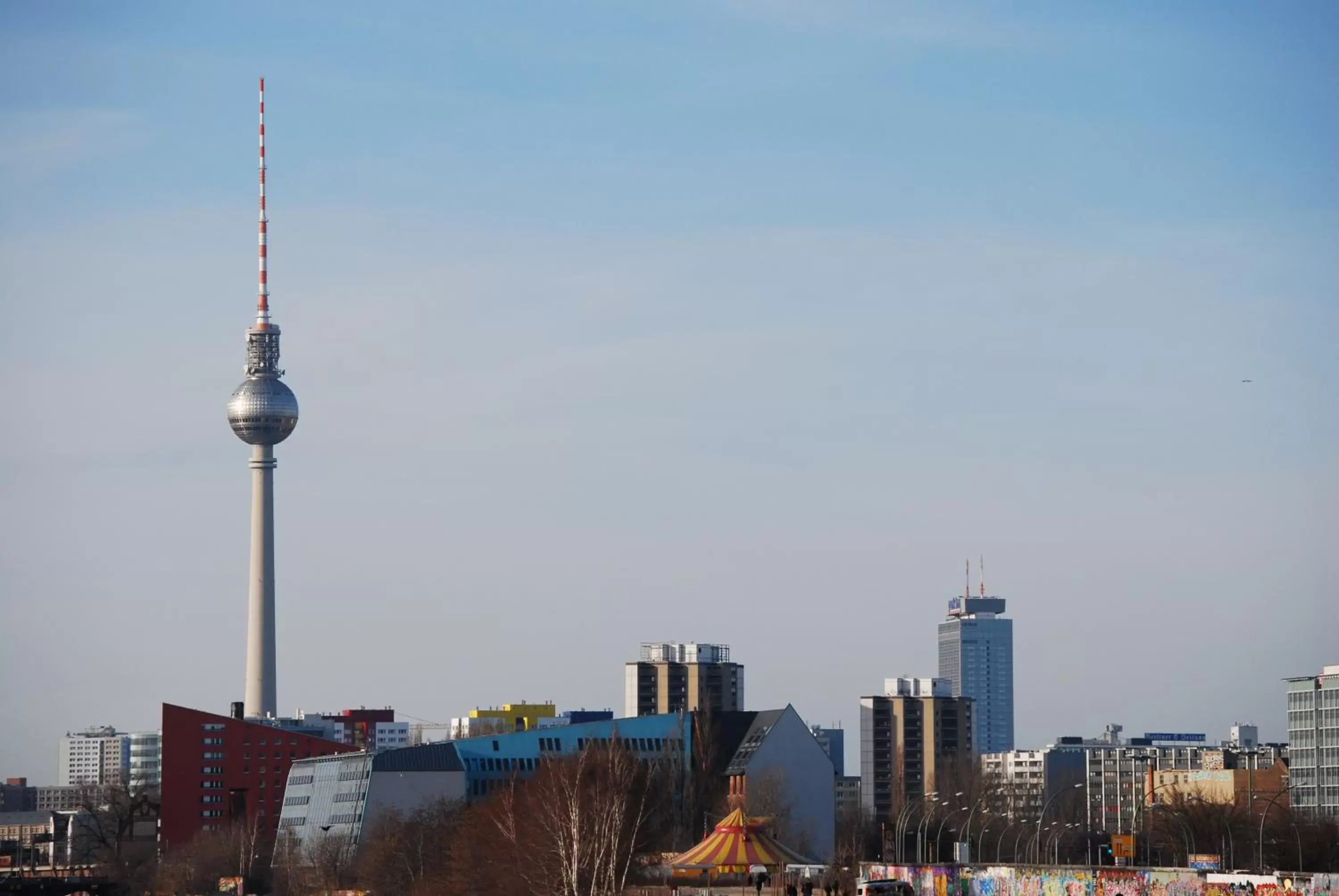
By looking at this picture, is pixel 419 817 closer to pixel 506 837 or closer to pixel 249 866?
pixel 249 866

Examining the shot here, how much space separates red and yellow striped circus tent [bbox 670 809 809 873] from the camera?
90.2 m

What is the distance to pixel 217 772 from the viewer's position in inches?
6531

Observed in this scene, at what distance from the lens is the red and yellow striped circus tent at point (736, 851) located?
296ft

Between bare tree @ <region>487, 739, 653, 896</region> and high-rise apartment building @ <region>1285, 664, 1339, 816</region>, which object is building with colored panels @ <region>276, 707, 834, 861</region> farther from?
high-rise apartment building @ <region>1285, 664, 1339, 816</region>

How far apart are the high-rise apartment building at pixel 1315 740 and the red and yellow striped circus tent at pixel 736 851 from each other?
78.9 meters

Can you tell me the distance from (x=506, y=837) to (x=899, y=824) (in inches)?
877

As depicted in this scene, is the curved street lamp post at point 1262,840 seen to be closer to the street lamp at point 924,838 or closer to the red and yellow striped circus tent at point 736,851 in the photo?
the street lamp at point 924,838

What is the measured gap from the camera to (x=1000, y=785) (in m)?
196

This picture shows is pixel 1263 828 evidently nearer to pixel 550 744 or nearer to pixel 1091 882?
pixel 1091 882

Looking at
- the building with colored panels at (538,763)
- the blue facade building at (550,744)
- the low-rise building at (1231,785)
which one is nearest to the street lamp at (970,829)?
the building with colored panels at (538,763)

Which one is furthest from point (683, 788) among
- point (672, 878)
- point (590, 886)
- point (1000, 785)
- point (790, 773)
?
point (1000, 785)

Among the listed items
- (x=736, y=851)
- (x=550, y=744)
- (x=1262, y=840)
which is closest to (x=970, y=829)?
(x=550, y=744)

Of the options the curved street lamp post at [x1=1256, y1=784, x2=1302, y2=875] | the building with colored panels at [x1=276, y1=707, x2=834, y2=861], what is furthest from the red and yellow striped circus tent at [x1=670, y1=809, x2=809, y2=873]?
the building with colored panels at [x1=276, y1=707, x2=834, y2=861]

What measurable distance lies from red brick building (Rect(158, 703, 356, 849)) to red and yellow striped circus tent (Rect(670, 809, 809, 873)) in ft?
251
